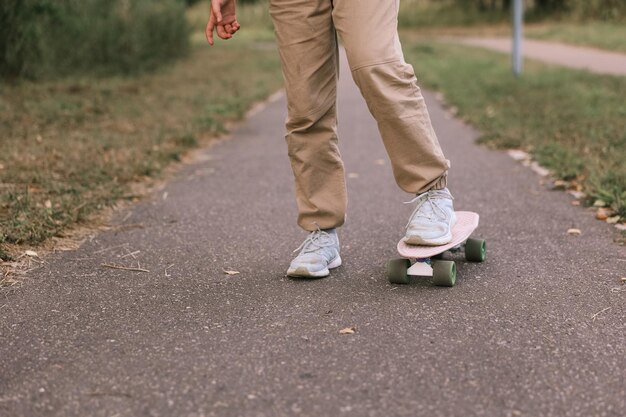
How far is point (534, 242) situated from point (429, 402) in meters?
1.80

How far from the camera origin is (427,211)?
304cm

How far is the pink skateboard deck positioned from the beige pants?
0.20 meters

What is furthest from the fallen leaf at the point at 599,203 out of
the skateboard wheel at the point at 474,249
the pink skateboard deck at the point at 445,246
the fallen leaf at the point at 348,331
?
the fallen leaf at the point at 348,331

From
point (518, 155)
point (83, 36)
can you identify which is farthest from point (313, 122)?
point (83, 36)

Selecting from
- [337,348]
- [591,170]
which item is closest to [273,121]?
[591,170]

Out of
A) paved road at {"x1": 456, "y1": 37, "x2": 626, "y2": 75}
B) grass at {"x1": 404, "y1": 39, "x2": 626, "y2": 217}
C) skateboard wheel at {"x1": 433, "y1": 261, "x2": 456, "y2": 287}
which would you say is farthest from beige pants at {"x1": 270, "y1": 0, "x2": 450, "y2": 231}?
paved road at {"x1": 456, "y1": 37, "x2": 626, "y2": 75}

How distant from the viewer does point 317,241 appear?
10.7ft

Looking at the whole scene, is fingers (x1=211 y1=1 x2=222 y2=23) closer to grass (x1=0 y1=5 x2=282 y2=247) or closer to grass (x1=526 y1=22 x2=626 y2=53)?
grass (x1=0 y1=5 x2=282 y2=247)

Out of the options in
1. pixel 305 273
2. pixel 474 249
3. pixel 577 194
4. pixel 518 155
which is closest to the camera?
pixel 305 273

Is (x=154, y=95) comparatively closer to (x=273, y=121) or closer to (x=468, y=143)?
(x=273, y=121)

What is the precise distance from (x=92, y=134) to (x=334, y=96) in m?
4.05

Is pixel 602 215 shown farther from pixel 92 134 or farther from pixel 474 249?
pixel 92 134

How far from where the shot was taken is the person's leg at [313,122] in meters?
3.04

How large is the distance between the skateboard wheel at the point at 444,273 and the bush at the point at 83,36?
8384 mm
